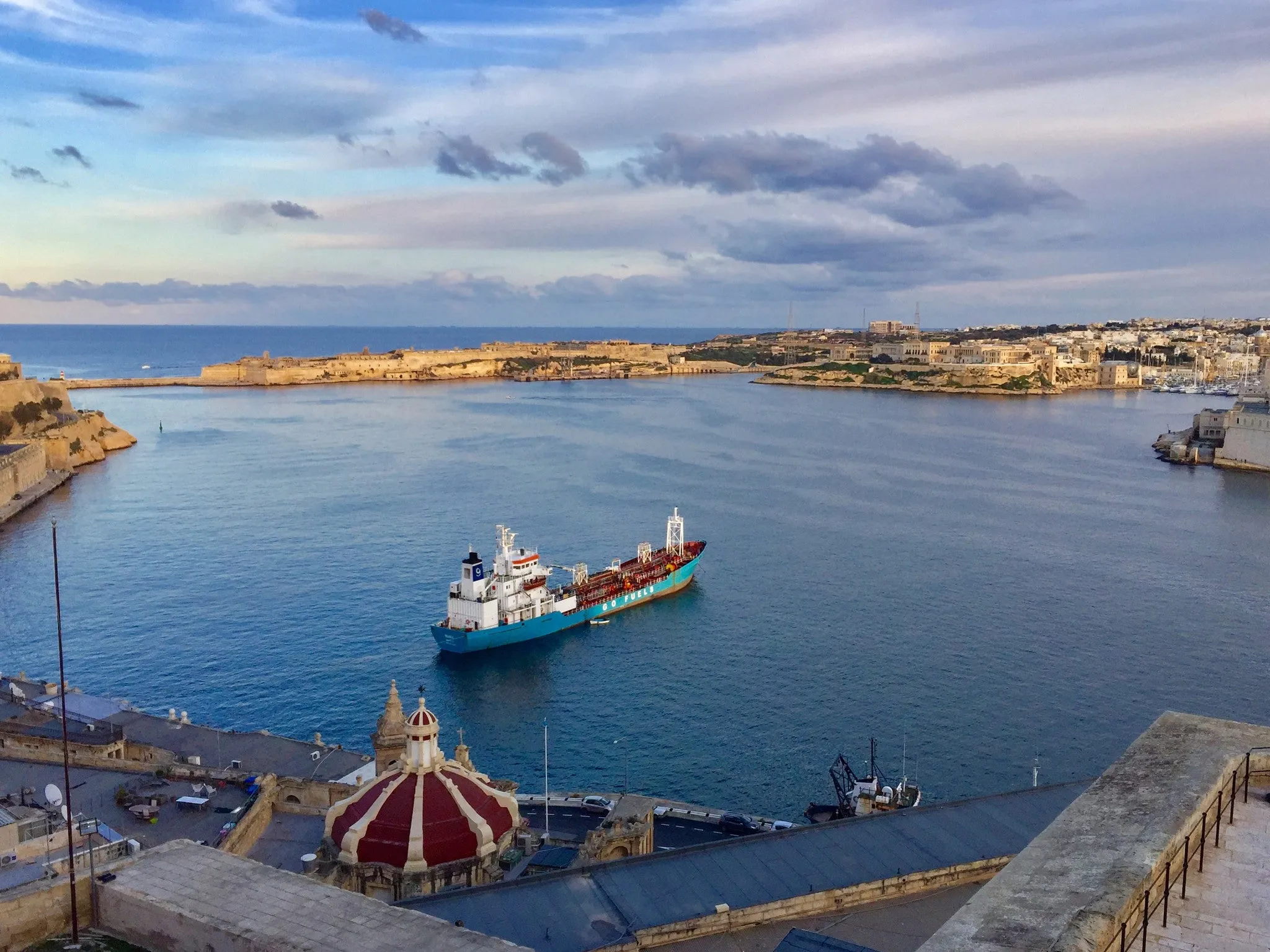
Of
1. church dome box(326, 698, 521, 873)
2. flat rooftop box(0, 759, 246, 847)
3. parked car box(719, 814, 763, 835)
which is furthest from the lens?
parked car box(719, 814, 763, 835)

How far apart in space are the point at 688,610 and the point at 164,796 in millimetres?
26650

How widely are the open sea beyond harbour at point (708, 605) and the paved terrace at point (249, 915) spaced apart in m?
16.8

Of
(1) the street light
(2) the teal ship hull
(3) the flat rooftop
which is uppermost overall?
(3) the flat rooftop

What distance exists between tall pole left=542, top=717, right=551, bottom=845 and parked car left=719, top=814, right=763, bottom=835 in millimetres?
3684

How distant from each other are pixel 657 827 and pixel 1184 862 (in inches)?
606

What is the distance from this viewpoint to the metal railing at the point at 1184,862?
5.95 m

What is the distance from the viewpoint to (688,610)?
43781 millimetres

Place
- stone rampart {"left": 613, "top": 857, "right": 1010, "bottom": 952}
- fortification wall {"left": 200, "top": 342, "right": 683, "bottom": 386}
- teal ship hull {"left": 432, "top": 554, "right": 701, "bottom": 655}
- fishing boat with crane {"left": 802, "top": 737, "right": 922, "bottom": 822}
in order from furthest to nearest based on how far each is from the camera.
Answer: fortification wall {"left": 200, "top": 342, "right": 683, "bottom": 386} → teal ship hull {"left": 432, "top": 554, "right": 701, "bottom": 655} → fishing boat with crane {"left": 802, "top": 737, "right": 922, "bottom": 822} → stone rampart {"left": 613, "top": 857, "right": 1010, "bottom": 952}

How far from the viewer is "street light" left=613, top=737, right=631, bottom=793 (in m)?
26.1

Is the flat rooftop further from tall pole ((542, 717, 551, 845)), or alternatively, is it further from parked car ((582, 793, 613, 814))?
parked car ((582, 793, 613, 814))

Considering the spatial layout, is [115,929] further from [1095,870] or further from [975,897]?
[1095,870]

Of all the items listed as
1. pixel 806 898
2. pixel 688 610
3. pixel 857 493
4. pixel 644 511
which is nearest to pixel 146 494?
pixel 644 511

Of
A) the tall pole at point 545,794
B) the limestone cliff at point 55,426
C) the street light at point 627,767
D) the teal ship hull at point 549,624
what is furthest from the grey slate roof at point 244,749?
the limestone cliff at point 55,426

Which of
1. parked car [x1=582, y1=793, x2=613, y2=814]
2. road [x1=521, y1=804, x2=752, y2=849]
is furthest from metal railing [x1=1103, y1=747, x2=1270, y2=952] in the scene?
parked car [x1=582, y1=793, x2=613, y2=814]
